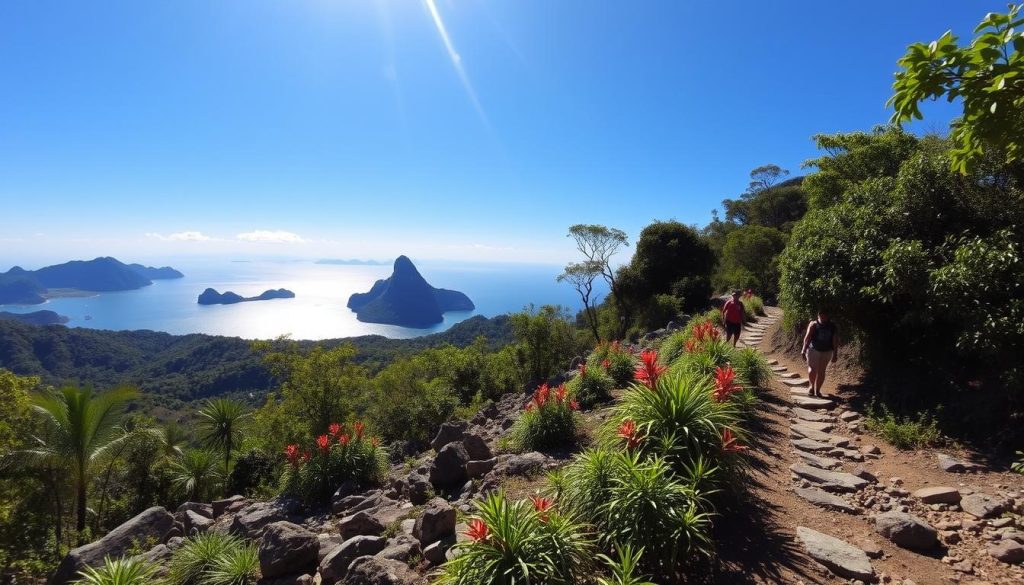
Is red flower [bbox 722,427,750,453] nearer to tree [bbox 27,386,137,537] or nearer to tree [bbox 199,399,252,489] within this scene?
tree [bbox 27,386,137,537]

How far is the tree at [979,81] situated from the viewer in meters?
2.17

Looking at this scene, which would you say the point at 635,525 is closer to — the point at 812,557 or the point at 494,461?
the point at 812,557

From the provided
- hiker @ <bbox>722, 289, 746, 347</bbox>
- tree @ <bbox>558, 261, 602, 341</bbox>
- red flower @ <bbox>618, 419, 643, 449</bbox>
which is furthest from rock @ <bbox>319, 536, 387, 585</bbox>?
tree @ <bbox>558, 261, 602, 341</bbox>

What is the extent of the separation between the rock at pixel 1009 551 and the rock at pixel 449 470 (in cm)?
577

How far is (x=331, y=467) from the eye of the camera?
8.20 metres

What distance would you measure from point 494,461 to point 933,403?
6938 mm

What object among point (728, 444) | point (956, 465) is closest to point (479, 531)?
point (728, 444)

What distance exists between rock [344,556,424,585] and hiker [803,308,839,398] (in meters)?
7.84

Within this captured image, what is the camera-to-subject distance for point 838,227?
8.33 metres

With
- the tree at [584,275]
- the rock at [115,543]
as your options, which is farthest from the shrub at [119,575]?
the tree at [584,275]

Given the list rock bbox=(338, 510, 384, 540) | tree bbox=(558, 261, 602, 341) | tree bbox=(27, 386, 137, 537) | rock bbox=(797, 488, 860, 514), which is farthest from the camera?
tree bbox=(558, 261, 602, 341)

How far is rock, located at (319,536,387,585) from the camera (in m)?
4.67

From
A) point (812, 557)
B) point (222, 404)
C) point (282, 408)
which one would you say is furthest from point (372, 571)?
point (222, 404)

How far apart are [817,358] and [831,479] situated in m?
3.54
